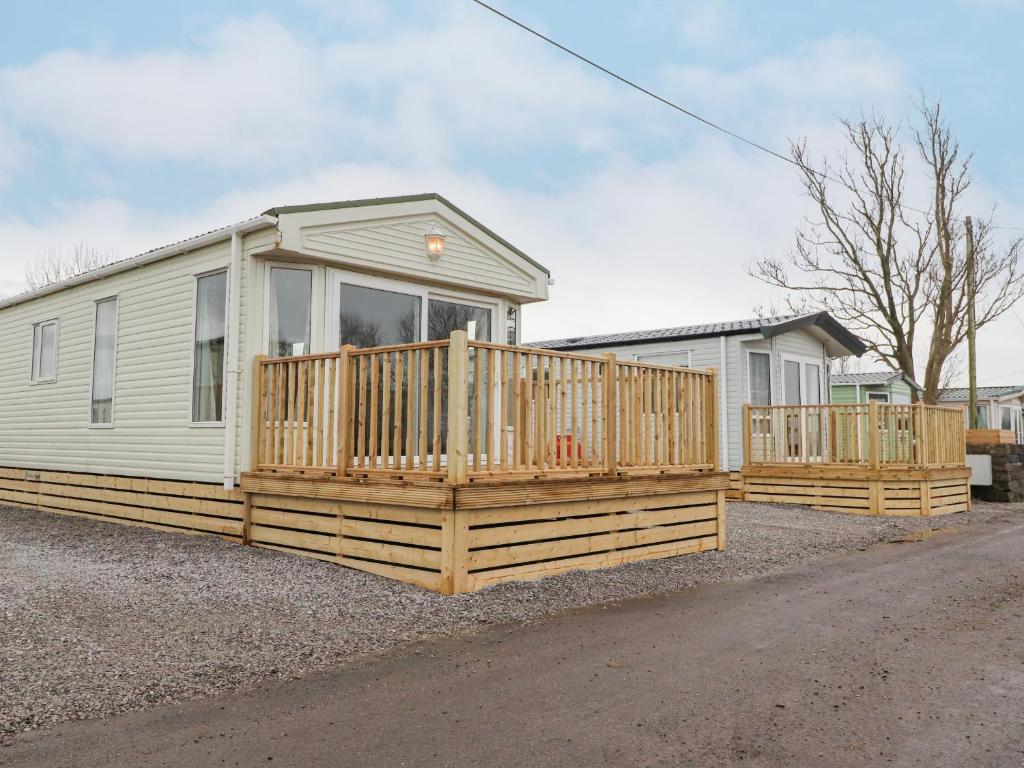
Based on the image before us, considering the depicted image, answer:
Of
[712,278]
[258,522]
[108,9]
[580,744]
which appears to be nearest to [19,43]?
[108,9]

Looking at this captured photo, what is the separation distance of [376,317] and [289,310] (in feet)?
2.88

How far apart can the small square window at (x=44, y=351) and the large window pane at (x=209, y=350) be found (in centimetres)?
386

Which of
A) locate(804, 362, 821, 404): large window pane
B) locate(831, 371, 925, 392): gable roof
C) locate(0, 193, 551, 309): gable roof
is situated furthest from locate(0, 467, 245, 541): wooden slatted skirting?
locate(831, 371, 925, 392): gable roof

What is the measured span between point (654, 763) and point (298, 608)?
311cm

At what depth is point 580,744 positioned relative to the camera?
3111mm

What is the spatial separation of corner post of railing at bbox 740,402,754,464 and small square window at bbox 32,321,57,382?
33.4 ft

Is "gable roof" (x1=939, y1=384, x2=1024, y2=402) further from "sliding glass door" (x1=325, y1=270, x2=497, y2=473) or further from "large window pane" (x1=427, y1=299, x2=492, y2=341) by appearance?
"sliding glass door" (x1=325, y1=270, x2=497, y2=473)

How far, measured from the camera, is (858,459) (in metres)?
12.1

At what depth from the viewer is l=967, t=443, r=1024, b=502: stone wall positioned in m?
14.8

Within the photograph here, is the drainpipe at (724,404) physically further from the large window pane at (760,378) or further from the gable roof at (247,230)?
the gable roof at (247,230)

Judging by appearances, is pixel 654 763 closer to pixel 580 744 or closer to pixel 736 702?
pixel 580 744

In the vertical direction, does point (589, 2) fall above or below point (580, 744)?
above

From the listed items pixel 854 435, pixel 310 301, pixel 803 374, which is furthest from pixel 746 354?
pixel 310 301

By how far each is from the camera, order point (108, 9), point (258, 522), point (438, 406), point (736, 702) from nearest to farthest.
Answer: point (736, 702) → point (438, 406) → point (258, 522) → point (108, 9)
